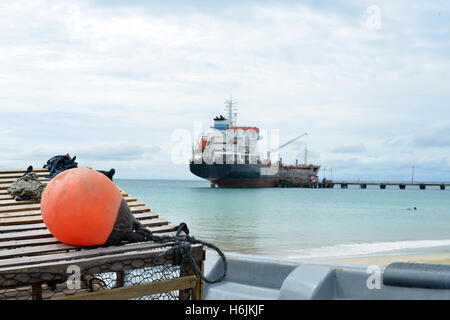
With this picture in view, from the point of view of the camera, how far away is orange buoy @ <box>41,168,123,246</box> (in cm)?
296

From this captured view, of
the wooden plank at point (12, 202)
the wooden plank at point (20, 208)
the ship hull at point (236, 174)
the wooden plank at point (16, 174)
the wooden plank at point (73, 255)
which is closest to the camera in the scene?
the wooden plank at point (73, 255)

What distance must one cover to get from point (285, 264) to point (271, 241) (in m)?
15.9

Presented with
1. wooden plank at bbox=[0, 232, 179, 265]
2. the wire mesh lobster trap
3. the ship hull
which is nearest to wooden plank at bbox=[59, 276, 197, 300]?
the wire mesh lobster trap

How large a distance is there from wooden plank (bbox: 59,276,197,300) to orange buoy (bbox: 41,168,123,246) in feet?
1.34

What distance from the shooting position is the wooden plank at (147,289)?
2.96 m

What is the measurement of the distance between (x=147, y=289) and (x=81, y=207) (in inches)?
30.2

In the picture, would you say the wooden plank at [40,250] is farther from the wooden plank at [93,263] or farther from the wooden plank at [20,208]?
the wooden plank at [20,208]

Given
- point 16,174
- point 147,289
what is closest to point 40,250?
point 147,289

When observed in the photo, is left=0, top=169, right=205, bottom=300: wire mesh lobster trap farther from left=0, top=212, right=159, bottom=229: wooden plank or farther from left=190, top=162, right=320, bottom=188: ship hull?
left=190, top=162, right=320, bottom=188: ship hull

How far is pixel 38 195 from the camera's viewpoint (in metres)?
4.68

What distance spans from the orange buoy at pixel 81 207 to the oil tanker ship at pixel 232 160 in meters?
69.1

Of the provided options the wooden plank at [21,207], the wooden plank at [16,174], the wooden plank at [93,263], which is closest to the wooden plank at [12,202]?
the wooden plank at [21,207]

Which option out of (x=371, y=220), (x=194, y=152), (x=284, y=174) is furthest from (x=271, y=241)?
(x=284, y=174)
